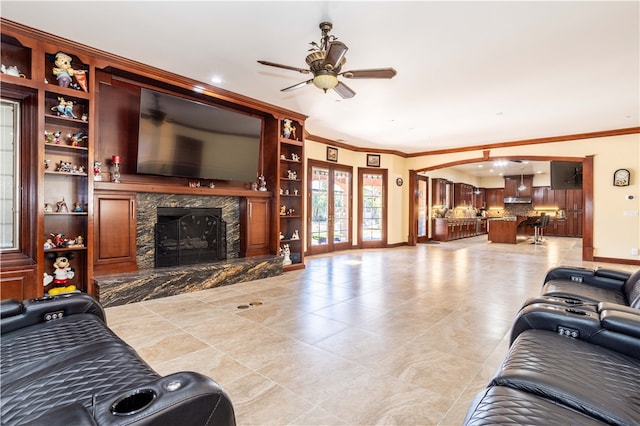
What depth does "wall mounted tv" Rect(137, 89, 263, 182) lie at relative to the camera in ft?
13.9

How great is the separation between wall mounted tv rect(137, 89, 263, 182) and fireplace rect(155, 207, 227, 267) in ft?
1.92

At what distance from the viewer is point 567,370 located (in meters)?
1.27

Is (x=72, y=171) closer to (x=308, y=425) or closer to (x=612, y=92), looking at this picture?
(x=308, y=425)

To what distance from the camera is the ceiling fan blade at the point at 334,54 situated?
2.79 metres

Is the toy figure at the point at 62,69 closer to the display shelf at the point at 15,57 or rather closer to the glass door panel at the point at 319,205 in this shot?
the display shelf at the point at 15,57

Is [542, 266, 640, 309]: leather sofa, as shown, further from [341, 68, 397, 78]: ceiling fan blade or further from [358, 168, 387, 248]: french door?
[358, 168, 387, 248]: french door

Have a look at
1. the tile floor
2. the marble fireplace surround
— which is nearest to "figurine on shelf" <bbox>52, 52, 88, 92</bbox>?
the marble fireplace surround

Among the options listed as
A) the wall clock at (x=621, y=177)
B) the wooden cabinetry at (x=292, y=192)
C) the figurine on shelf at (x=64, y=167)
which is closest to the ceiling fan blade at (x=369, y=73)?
the wooden cabinetry at (x=292, y=192)

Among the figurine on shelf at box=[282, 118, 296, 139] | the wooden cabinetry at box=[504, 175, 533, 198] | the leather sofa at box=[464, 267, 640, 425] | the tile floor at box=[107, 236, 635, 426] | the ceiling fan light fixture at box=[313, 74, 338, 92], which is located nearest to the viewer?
the leather sofa at box=[464, 267, 640, 425]

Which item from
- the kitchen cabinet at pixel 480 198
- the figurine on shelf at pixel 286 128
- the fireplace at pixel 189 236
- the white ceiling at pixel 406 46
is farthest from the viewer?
the kitchen cabinet at pixel 480 198

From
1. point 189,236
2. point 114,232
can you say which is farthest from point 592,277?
point 114,232

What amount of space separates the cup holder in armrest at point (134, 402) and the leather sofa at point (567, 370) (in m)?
0.98

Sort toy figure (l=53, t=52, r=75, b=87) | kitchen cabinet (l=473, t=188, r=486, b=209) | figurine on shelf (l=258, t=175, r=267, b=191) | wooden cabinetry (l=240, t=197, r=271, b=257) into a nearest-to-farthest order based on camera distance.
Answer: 1. toy figure (l=53, t=52, r=75, b=87)
2. wooden cabinetry (l=240, t=197, r=271, b=257)
3. figurine on shelf (l=258, t=175, r=267, b=191)
4. kitchen cabinet (l=473, t=188, r=486, b=209)

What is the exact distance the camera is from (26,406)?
111 centimetres
